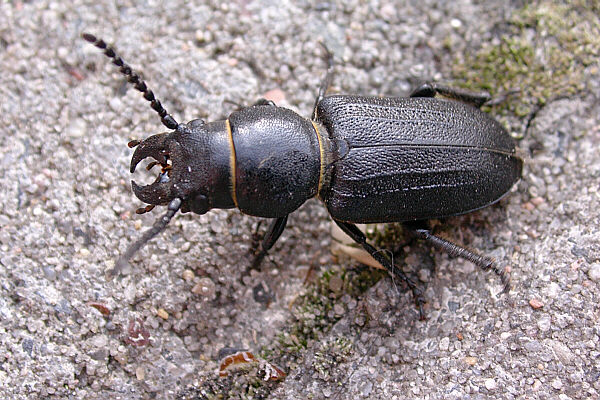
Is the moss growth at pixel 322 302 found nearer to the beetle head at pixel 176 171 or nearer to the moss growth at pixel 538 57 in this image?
the beetle head at pixel 176 171

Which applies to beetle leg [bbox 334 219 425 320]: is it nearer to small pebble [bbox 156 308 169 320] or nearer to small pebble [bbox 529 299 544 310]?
small pebble [bbox 529 299 544 310]

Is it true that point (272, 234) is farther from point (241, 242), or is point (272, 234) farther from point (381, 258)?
point (381, 258)

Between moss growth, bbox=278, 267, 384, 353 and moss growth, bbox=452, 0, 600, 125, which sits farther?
moss growth, bbox=452, 0, 600, 125

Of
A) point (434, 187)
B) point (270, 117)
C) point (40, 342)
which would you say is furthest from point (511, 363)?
point (40, 342)

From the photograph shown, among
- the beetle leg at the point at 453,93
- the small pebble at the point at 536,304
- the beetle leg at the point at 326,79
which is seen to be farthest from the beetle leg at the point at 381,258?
the beetle leg at the point at 453,93

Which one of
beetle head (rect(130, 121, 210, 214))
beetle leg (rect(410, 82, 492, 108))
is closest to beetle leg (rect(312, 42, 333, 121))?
beetle leg (rect(410, 82, 492, 108))

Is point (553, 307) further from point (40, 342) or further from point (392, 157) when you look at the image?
point (40, 342)
